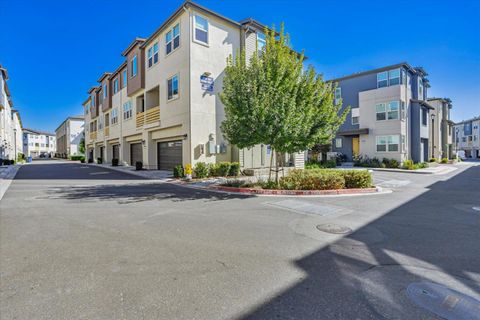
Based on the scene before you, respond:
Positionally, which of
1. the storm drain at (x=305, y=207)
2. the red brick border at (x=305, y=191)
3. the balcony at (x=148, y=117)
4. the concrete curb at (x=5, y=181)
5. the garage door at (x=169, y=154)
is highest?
the balcony at (x=148, y=117)

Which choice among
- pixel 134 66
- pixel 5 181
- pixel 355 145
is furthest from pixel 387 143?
pixel 5 181

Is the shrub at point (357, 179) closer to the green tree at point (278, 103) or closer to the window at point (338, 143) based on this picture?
the green tree at point (278, 103)

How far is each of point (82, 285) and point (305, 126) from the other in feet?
31.0

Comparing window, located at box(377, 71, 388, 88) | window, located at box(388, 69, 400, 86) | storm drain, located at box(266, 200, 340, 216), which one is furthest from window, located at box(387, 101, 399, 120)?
storm drain, located at box(266, 200, 340, 216)

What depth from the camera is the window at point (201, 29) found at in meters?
16.6

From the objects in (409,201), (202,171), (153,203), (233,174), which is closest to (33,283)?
(153,203)

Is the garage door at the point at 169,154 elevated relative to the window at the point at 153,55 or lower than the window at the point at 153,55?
lower

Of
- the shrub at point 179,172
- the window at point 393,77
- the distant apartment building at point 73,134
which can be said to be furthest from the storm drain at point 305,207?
the distant apartment building at point 73,134

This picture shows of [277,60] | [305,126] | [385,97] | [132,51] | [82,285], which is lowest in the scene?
[82,285]

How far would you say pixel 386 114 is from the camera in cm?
2655

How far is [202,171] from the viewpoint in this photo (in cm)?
1598

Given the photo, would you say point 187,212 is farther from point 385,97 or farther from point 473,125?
point 473,125

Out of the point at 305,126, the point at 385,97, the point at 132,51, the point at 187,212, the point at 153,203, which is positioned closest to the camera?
the point at 187,212

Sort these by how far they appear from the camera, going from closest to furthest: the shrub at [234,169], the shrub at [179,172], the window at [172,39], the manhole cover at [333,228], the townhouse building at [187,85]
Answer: the manhole cover at [333,228]
the shrub at [179,172]
the townhouse building at [187,85]
the shrub at [234,169]
the window at [172,39]
